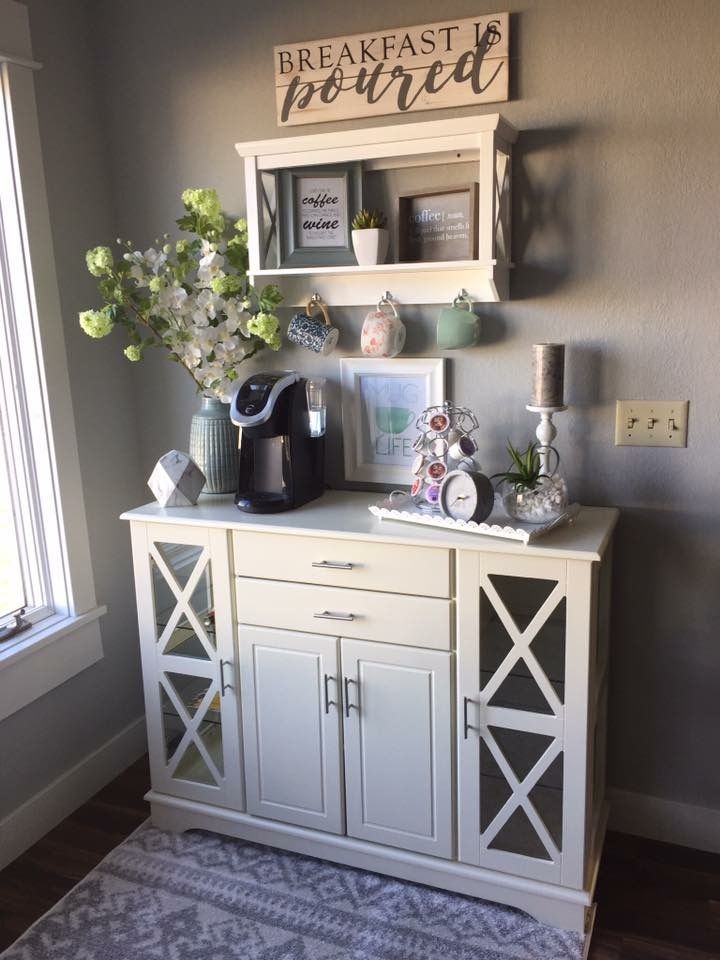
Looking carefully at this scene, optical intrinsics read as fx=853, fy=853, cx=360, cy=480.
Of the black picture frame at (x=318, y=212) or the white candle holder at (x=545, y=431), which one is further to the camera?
the black picture frame at (x=318, y=212)

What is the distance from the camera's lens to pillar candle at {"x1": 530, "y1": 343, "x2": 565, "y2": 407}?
1.96m

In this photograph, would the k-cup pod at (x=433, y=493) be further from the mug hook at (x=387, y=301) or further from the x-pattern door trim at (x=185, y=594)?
the x-pattern door trim at (x=185, y=594)

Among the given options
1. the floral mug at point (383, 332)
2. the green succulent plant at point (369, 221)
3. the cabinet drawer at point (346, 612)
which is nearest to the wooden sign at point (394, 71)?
the green succulent plant at point (369, 221)

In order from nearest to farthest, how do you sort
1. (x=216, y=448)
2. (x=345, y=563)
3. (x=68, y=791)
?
(x=345, y=563) < (x=216, y=448) < (x=68, y=791)

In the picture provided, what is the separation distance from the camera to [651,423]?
80.7 inches

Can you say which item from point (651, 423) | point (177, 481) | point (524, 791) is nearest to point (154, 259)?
point (177, 481)

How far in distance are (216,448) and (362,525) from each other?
557 mm

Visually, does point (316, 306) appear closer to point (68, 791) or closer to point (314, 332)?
point (314, 332)

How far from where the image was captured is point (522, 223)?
2086 millimetres

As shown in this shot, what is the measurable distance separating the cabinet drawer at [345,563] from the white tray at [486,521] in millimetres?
74

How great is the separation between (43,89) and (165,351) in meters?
0.77

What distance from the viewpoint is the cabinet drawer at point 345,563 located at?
76.2 inches

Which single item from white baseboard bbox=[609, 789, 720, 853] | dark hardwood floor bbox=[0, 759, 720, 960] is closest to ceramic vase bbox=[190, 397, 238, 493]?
dark hardwood floor bbox=[0, 759, 720, 960]

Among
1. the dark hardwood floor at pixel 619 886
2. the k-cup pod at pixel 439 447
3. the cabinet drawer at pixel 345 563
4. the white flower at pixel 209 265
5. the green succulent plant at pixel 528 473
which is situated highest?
the white flower at pixel 209 265
